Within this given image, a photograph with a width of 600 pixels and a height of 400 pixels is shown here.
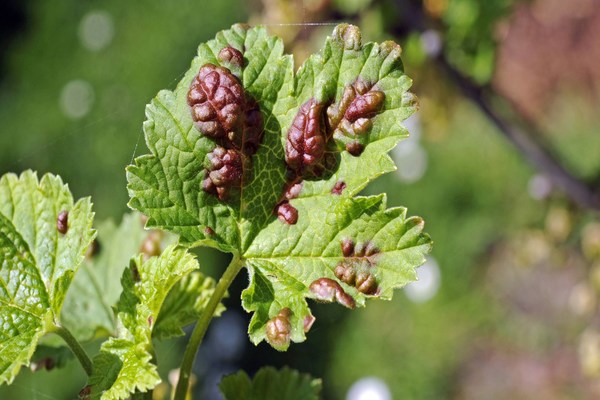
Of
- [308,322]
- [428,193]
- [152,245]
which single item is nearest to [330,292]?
[308,322]

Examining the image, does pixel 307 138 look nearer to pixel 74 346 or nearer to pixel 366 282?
pixel 366 282

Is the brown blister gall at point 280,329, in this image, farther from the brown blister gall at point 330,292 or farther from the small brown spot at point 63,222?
the small brown spot at point 63,222

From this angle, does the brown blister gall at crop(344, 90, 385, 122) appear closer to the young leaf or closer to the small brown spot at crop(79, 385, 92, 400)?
the young leaf

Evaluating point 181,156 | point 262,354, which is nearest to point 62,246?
point 181,156

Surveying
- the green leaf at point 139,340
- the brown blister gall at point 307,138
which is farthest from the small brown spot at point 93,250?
the brown blister gall at point 307,138

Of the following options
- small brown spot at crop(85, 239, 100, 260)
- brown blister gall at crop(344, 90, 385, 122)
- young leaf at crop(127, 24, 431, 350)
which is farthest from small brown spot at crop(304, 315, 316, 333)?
small brown spot at crop(85, 239, 100, 260)

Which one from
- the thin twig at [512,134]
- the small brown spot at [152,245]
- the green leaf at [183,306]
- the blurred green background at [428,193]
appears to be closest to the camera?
the green leaf at [183,306]
